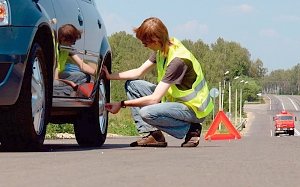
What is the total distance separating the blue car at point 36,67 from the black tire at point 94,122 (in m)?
0.26

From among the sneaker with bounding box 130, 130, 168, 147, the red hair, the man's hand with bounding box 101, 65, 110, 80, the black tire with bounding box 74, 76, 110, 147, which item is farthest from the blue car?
the sneaker with bounding box 130, 130, 168, 147

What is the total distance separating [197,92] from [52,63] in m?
1.97

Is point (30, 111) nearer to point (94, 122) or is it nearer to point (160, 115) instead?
point (160, 115)

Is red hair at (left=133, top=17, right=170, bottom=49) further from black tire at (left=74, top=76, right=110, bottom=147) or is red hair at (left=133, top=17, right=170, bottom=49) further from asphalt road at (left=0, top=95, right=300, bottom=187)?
asphalt road at (left=0, top=95, right=300, bottom=187)

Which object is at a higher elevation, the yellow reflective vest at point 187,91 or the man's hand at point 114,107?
the yellow reflective vest at point 187,91

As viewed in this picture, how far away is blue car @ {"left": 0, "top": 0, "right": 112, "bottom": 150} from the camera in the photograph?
7293mm

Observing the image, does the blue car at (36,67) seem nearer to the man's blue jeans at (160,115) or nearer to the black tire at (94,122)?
the black tire at (94,122)

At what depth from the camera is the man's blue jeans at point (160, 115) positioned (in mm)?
9258

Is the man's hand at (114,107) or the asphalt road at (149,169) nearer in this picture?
the asphalt road at (149,169)

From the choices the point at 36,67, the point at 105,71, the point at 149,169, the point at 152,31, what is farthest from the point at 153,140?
the point at 149,169

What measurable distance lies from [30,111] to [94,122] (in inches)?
101

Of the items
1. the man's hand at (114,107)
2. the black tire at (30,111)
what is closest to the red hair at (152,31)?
the man's hand at (114,107)

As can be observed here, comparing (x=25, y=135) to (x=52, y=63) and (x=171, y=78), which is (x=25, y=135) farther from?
(x=171, y=78)

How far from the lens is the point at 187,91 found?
940 cm
